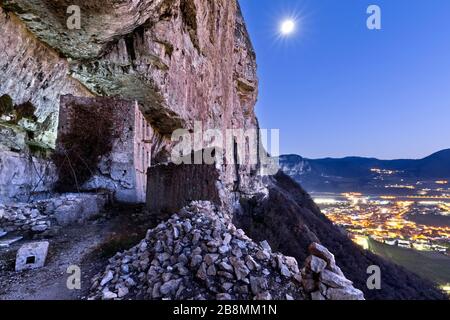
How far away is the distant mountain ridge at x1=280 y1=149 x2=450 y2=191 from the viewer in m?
88.2

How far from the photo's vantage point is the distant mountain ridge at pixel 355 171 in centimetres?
8825

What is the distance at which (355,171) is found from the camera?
4040 inches

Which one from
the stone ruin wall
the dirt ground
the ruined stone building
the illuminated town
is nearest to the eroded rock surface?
the ruined stone building

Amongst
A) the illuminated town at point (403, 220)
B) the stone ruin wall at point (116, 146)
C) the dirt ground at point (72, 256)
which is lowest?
the illuminated town at point (403, 220)

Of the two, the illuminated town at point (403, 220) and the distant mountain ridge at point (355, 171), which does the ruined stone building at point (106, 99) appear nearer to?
the illuminated town at point (403, 220)

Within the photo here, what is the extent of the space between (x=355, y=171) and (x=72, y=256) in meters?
116

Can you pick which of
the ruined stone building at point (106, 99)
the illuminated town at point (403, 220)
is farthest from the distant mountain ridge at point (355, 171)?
the ruined stone building at point (106, 99)

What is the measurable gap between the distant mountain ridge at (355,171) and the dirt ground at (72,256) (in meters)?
77.5

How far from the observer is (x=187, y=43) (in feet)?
42.0

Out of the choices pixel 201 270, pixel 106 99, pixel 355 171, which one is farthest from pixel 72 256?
pixel 355 171

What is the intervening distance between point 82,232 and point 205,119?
12786mm

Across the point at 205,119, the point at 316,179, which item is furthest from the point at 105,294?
the point at 316,179

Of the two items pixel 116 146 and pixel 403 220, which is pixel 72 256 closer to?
pixel 116 146
